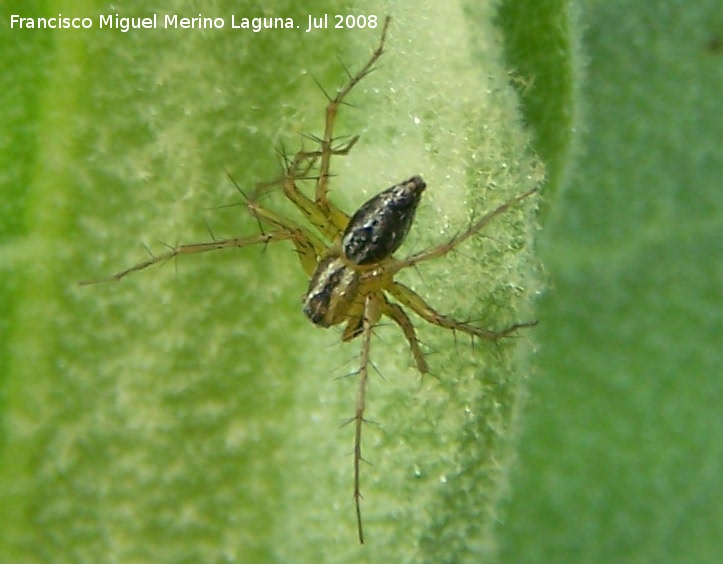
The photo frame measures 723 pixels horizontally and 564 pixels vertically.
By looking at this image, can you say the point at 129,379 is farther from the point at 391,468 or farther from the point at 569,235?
the point at 569,235

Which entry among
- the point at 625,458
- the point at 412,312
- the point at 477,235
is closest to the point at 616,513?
the point at 625,458

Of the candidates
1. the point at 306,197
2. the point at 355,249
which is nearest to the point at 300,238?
the point at 306,197

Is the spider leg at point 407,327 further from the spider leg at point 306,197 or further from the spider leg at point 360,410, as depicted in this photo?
the spider leg at point 306,197

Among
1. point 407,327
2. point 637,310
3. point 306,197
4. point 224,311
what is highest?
point 306,197

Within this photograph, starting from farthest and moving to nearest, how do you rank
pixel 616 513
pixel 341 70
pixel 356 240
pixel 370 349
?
pixel 616 513
pixel 356 240
pixel 370 349
pixel 341 70

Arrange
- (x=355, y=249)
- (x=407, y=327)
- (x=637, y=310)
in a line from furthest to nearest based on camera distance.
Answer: (x=637, y=310)
(x=355, y=249)
(x=407, y=327)

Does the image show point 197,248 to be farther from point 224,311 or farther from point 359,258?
point 359,258

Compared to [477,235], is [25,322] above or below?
below
